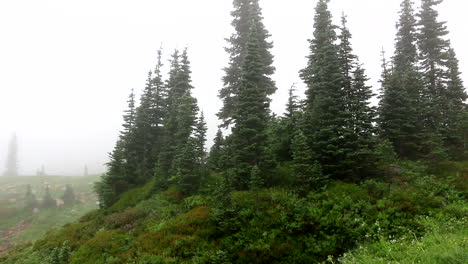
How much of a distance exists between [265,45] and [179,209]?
62.3ft

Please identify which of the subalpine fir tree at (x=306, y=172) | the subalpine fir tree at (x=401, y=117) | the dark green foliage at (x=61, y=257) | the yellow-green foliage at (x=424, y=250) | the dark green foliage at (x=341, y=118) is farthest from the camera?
the subalpine fir tree at (x=401, y=117)

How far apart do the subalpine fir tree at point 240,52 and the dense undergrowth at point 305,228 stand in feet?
41.8

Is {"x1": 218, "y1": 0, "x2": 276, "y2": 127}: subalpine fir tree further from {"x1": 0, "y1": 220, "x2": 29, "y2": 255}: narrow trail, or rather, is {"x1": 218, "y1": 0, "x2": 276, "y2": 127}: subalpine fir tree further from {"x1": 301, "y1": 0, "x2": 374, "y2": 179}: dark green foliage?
{"x1": 0, "y1": 220, "x2": 29, "y2": 255}: narrow trail

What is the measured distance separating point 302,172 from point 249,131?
172 inches

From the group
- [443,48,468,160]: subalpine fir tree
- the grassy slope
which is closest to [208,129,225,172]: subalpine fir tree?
[443,48,468,160]: subalpine fir tree

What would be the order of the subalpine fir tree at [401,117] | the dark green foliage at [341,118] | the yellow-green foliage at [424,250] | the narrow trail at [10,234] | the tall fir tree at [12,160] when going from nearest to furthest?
the yellow-green foliage at [424,250]
the dark green foliage at [341,118]
the subalpine fir tree at [401,117]
the narrow trail at [10,234]
the tall fir tree at [12,160]

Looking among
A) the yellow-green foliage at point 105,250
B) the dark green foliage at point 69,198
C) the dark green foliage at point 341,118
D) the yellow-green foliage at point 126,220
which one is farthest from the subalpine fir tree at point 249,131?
the dark green foliage at point 69,198

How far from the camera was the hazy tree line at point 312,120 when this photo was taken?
54.8ft

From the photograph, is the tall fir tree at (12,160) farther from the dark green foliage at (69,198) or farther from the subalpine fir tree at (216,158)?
the subalpine fir tree at (216,158)

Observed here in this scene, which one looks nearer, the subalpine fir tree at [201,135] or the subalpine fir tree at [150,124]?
the subalpine fir tree at [201,135]

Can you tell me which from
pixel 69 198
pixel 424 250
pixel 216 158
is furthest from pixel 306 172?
pixel 69 198

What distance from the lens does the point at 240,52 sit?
28.2m

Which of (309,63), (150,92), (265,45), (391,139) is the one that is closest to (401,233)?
(391,139)

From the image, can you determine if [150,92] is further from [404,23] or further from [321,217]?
[404,23]
